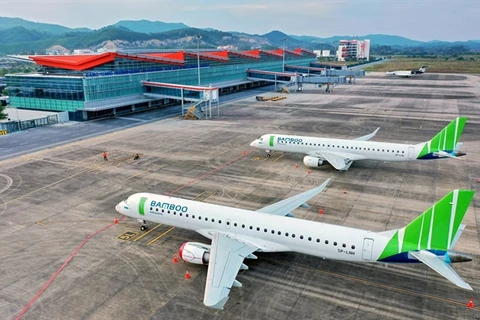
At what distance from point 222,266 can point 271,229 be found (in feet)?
19.4

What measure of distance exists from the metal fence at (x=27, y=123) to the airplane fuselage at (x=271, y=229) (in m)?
66.3

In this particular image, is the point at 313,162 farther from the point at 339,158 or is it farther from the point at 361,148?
the point at 361,148

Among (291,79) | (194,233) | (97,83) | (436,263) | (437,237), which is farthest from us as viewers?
(291,79)

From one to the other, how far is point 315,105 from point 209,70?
47.2 metres

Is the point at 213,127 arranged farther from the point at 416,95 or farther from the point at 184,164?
the point at 416,95

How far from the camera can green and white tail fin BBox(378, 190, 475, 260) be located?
23125mm

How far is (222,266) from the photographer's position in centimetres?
2581

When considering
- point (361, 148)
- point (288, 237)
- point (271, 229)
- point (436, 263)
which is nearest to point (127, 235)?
point (271, 229)

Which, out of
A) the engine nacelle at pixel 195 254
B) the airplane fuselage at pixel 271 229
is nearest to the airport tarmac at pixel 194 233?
the engine nacelle at pixel 195 254

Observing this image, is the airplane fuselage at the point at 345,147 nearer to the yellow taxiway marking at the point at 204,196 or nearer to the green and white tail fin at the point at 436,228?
the yellow taxiway marking at the point at 204,196

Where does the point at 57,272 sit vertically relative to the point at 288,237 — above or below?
below

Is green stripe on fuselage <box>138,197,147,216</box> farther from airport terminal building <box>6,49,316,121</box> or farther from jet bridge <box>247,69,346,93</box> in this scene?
jet bridge <box>247,69,346,93</box>

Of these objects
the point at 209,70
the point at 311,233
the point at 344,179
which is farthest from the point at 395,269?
the point at 209,70

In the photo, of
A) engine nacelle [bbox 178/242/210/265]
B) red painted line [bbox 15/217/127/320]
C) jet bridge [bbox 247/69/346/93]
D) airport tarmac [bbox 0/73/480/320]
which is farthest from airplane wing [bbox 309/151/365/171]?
jet bridge [bbox 247/69/346/93]
